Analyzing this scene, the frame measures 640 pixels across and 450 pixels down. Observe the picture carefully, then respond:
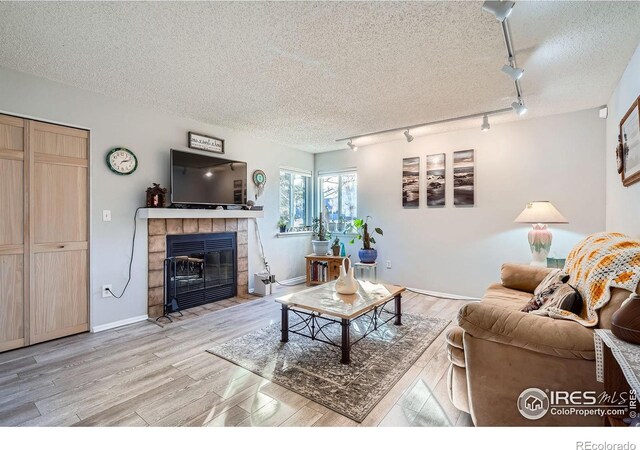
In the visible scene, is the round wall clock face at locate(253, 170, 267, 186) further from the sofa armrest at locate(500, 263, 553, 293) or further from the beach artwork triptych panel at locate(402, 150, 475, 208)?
the sofa armrest at locate(500, 263, 553, 293)

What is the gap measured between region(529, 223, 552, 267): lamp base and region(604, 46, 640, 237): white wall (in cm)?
54

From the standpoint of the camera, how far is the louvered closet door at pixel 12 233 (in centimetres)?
253

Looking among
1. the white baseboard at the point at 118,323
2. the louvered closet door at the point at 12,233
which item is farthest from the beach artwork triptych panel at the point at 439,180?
the louvered closet door at the point at 12,233

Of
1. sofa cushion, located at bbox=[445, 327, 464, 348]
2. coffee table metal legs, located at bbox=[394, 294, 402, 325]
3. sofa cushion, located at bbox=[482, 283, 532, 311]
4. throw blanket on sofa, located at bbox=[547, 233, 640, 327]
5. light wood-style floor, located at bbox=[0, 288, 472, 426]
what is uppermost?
throw blanket on sofa, located at bbox=[547, 233, 640, 327]

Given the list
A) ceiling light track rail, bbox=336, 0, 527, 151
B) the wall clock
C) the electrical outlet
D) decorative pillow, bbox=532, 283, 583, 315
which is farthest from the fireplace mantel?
decorative pillow, bbox=532, 283, 583, 315

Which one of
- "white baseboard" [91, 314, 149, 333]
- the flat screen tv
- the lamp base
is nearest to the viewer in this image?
"white baseboard" [91, 314, 149, 333]

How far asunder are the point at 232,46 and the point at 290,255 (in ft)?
11.9

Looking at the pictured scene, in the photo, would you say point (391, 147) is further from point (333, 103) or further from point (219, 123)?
point (219, 123)

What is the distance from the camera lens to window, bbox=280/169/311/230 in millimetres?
5221

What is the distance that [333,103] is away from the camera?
3252 mm

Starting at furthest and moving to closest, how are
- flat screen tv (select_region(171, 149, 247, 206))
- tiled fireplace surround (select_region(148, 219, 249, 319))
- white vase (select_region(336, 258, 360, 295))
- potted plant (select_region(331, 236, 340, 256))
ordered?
1. potted plant (select_region(331, 236, 340, 256))
2. flat screen tv (select_region(171, 149, 247, 206))
3. tiled fireplace surround (select_region(148, 219, 249, 319))
4. white vase (select_region(336, 258, 360, 295))

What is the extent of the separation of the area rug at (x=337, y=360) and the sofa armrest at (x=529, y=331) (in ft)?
2.73

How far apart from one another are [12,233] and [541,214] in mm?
5073

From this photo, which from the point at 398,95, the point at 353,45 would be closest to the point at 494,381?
the point at 353,45
